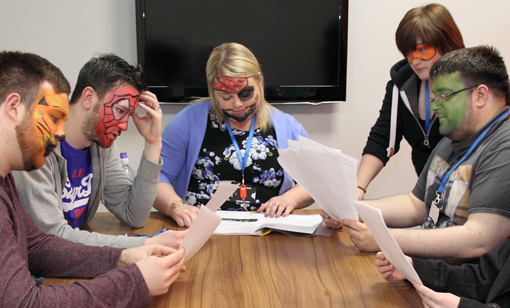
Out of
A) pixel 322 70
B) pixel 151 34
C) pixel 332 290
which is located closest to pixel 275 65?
pixel 322 70

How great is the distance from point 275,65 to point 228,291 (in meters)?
2.17

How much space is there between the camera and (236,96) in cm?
201

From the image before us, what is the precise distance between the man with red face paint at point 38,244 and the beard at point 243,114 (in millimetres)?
962

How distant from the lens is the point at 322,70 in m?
3.10

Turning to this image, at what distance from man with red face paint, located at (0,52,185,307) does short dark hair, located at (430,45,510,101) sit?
1072 mm

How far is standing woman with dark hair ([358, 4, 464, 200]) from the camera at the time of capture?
2008mm

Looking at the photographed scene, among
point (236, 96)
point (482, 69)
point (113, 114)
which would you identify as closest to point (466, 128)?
point (482, 69)

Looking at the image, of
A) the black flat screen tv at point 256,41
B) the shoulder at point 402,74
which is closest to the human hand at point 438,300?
the shoulder at point 402,74

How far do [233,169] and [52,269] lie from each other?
993 mm

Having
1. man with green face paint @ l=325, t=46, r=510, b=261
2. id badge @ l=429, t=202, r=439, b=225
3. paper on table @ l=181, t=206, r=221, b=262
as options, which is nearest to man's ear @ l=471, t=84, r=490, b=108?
man with green face paint @ l=325, t=46, r=510, b=261

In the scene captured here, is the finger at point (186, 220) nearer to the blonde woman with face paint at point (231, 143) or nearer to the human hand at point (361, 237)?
the blonde woman with face paint at point (231, 143)

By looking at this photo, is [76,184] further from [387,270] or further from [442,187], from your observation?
[442,187]

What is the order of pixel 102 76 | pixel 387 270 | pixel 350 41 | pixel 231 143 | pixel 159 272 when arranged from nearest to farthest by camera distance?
pixel 159 272
pixel 387 270
pixel 102 76
pixel 231 143
pixel 350 41

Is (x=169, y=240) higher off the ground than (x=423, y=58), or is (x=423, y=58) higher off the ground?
(x=423, y=58)
